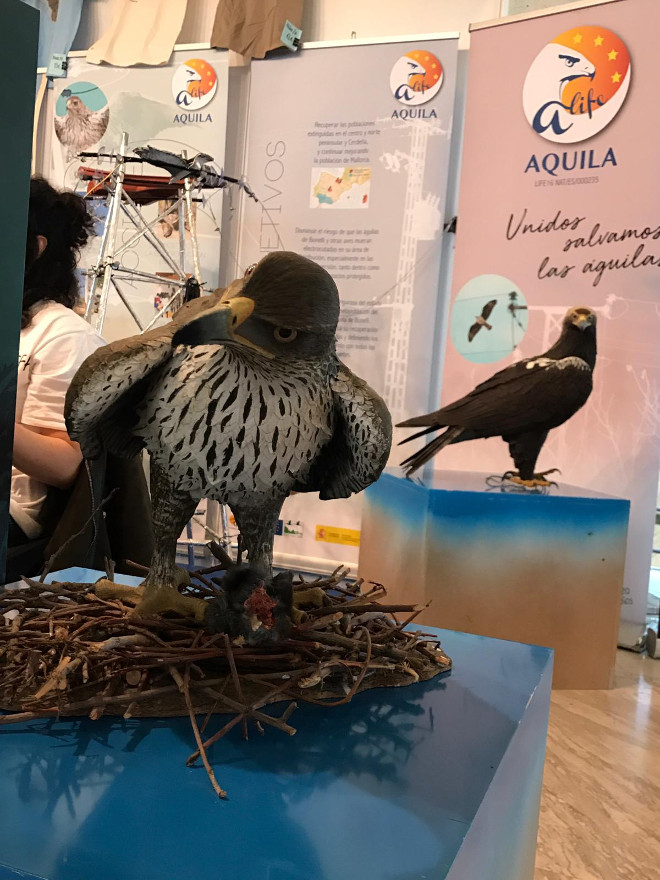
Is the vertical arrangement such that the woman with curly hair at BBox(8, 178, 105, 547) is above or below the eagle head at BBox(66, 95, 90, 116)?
below

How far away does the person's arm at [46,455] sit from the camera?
1320 millimetres

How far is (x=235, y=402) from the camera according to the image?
712 millimetres

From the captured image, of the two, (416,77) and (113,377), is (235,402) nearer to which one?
(113,377)

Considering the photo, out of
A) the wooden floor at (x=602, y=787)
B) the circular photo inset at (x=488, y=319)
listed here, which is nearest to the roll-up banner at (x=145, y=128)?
the circular photo inset at (x=488, y=319)

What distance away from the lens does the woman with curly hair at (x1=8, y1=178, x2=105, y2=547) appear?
1.37 meters

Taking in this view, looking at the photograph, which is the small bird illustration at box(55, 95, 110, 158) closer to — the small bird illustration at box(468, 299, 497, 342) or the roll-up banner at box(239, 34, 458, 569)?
the roll-up banner at box(239, 34, 458, 569)

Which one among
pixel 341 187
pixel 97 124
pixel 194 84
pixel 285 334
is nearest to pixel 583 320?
pixel 341 187

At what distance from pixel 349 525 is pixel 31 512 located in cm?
192

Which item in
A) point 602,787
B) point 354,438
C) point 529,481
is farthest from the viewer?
point 529,481

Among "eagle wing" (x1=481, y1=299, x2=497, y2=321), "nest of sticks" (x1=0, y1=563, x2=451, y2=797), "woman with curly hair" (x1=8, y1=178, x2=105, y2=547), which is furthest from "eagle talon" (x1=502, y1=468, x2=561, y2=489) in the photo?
"nest of sticks" (x1=0, y1=563, x2=451, y2=797)

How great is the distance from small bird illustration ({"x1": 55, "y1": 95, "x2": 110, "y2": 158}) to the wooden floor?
3183mm

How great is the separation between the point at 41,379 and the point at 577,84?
2.24m

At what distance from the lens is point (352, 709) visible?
0.77m

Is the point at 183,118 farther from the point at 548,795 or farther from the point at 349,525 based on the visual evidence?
the point at 548,795
